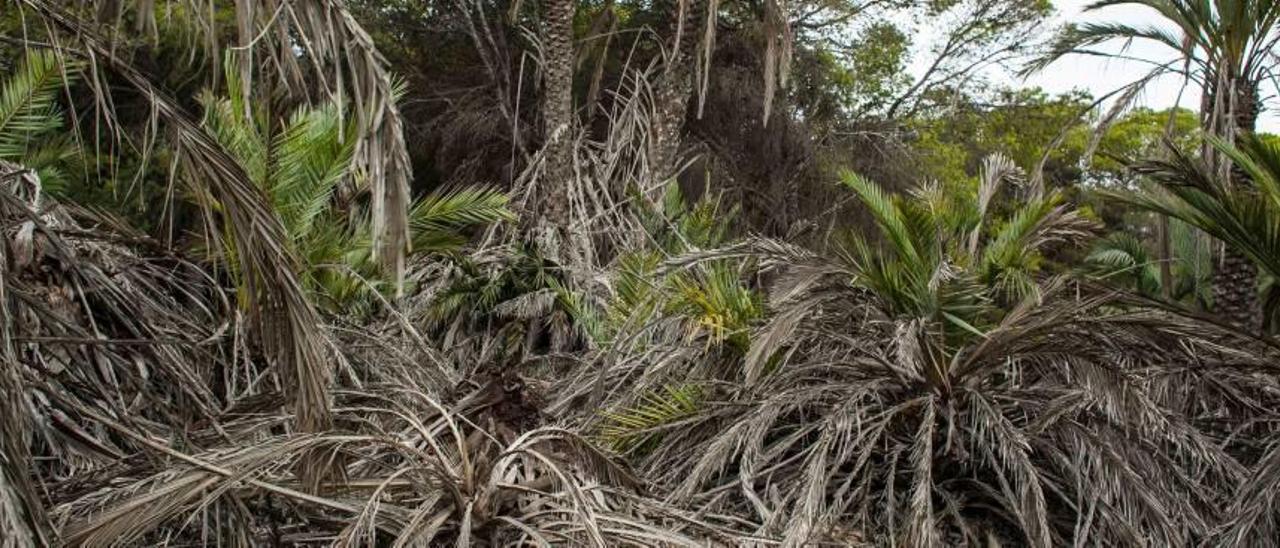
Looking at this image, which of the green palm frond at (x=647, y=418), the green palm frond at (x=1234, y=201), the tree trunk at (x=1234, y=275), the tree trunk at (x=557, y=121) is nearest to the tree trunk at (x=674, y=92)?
the tree trunk at (x=557, y=121)

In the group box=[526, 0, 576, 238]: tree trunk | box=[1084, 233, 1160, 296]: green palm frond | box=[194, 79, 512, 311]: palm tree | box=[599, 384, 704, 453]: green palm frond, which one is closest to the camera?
box=[599, 384, 704, 453]: green palm frond

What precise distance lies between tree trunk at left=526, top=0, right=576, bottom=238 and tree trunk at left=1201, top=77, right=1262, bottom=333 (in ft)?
20.1

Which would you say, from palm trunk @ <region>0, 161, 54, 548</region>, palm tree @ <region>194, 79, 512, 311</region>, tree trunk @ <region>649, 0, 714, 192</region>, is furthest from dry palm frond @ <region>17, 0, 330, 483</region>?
tree trunk @ <region>649, 0, 714, 192</region>

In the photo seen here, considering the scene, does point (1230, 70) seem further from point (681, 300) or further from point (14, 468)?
point (14, 468)

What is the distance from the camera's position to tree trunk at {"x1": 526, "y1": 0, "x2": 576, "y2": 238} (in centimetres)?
1395

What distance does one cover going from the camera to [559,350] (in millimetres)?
11750

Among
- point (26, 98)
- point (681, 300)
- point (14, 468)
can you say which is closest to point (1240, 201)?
point (681, 300)

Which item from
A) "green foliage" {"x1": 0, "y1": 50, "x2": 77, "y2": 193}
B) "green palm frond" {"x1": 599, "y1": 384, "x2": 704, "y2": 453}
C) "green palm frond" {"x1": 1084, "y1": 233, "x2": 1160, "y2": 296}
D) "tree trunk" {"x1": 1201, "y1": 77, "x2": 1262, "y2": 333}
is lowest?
"green palm frond" {"x1": 1084, "y1": 233, "x2": 1160, "y2": 296}

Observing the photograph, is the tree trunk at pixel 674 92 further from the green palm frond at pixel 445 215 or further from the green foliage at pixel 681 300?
the green palm frond at pixel 445 215

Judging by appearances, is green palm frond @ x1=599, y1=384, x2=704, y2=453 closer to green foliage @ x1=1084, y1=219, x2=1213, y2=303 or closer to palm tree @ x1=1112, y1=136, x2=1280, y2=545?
palm tree @ x1=1112, y1=136, x2=1280, y2=545

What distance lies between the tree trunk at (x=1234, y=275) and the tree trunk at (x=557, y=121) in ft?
20.1

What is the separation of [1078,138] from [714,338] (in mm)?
22570

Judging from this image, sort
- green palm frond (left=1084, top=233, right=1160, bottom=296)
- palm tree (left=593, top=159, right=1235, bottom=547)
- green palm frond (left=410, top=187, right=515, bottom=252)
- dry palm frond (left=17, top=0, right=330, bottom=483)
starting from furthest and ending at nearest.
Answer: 1. green palm frond (left=1084, top=233, right=1160, bottom=296)
2. green palm frond (left=410, top=187, right=515, bottom=252)
3. palm tree (left=593, top=159, right=1235, bottom=547)
4. dry palm frond (left=17, top=0, right=330, bottom=483)

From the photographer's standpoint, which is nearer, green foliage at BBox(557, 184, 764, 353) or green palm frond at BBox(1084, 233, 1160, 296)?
green foliage at BBox(557, 184, 764, 353)
